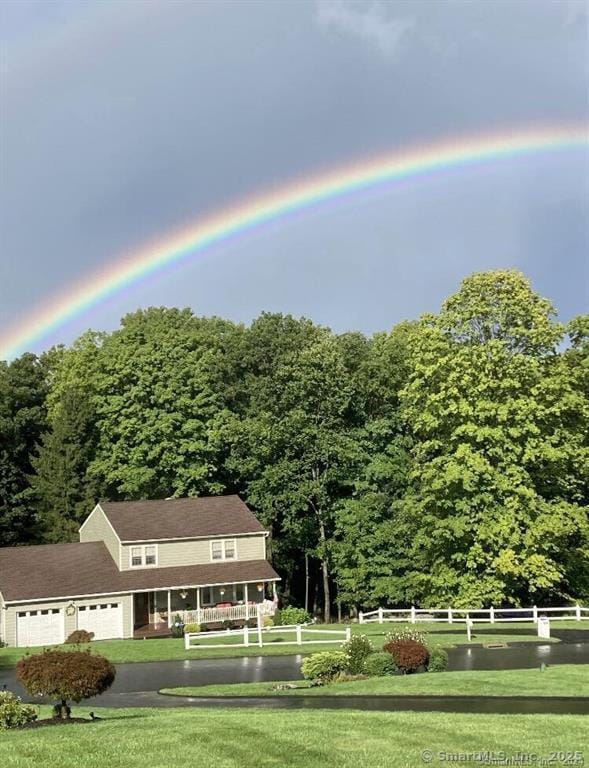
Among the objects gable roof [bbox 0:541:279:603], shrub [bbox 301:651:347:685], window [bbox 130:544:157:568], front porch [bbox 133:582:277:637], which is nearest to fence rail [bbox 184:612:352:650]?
front porch [bbox 133:582:277:637]

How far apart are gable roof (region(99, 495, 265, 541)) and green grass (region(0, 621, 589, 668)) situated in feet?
32.3

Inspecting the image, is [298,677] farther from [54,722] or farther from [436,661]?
[54,722]

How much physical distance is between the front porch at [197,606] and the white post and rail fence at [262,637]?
7.43m

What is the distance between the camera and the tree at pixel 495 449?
133 ft

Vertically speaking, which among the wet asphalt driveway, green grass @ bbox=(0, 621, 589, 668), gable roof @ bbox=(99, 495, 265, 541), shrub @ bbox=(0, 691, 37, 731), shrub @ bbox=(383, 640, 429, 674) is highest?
gable roof @ bbox=(99, 495, 265, 541)

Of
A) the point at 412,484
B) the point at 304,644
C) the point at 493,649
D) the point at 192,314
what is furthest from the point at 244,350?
the point at 493,649

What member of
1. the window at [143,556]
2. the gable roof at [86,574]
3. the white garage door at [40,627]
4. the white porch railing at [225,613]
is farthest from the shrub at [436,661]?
the window at [143,556]

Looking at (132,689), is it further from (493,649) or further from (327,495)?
(327,495)

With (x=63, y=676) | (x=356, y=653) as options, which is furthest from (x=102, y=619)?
(x=63, y=676)

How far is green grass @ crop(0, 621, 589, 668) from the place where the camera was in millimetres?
32062

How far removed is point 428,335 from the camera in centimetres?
4431

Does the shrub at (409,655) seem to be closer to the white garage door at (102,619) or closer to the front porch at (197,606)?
the front porch at (197,606)

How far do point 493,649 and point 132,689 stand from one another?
13177 millimetres

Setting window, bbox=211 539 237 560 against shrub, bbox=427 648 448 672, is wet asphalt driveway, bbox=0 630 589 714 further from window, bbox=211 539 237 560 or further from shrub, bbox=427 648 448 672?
window, bbox=211 539 237 560
